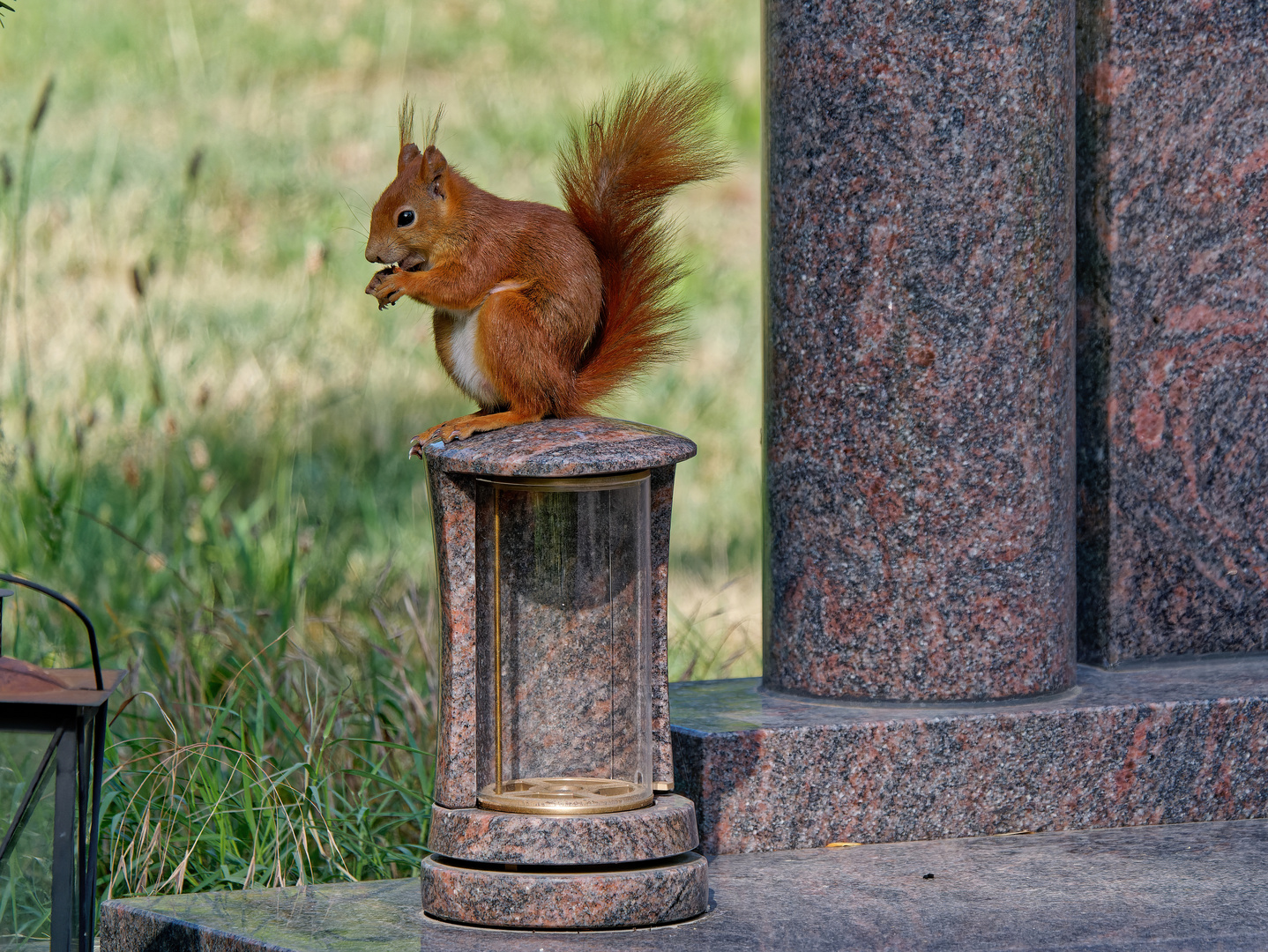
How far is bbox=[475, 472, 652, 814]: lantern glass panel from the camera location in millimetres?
2680

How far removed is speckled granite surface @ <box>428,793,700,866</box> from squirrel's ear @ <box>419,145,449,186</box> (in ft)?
3.22

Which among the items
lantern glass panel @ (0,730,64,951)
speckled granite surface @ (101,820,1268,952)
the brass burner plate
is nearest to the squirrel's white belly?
the brass burner plate

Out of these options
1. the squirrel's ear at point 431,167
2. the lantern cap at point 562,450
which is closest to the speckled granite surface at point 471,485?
the lantern cap at point 562,450

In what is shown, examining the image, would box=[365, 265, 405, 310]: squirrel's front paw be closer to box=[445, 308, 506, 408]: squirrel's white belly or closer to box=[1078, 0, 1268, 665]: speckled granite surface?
box=[445, 308, 506, 408]: squirrel's white belly

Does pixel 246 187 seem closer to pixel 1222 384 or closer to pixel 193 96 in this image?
pixel 193 96

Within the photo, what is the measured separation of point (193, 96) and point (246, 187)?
4.87 ft

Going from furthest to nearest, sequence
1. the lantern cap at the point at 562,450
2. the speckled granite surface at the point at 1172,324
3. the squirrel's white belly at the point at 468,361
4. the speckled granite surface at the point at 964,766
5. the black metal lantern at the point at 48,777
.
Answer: the speckled granite surface at the point at 1172,324 → the speckled granite surface at the point at 964,766 → the squirrel's white belly at the point at 468,361 → the lantern cap at the point at 562,450 → the black metal lantern at the point at 48,777

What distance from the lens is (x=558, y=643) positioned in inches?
106

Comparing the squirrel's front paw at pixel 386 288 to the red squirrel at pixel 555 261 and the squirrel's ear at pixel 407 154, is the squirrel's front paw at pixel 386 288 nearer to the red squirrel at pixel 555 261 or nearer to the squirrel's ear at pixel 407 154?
the red squirrel at pixel 555 261

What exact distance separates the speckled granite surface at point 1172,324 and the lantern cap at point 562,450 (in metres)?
1.26

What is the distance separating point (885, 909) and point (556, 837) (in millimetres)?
535

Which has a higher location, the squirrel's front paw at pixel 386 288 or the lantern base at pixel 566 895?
the squirrel's front paw at pixel 386 288

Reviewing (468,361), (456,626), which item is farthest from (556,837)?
(468,361)

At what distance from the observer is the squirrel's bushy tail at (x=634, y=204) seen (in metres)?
2.88
